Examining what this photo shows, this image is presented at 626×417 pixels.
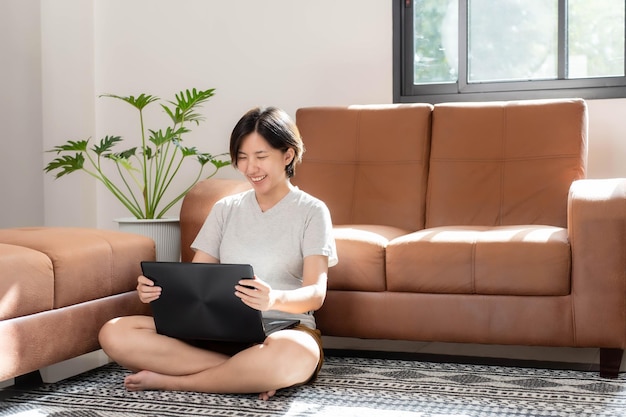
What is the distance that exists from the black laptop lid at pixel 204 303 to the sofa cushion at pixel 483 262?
652 mm

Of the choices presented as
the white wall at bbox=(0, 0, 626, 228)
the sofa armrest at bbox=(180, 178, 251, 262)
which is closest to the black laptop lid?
the sofa armrest at bbox=(180, 178, 251, 262)

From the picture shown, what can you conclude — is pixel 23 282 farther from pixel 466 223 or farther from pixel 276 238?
pixel 466 223

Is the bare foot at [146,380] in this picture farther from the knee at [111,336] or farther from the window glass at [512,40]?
the window glass at [512,40]

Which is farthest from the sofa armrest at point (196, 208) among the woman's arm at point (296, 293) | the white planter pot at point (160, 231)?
the woman's arm at point (296, 293)

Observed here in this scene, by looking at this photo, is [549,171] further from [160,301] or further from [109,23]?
[109,23]

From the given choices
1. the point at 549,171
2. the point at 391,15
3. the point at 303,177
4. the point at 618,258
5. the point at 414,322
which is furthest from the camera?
the point at 391,15

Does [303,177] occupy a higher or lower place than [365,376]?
higher

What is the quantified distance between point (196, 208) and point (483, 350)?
3.73 ft

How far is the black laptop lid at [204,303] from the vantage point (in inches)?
81.4

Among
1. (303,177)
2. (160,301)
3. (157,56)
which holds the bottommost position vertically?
(160,301)

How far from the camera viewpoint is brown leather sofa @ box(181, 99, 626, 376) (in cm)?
246

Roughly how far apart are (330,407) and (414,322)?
60cm

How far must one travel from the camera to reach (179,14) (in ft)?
13.8

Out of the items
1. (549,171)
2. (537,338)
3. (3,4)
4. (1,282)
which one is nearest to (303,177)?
(549,171)
